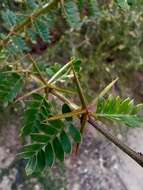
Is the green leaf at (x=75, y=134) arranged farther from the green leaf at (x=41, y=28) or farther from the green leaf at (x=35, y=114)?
the green leaf at (x=41, y=28)

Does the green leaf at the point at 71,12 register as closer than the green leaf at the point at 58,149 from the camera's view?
No

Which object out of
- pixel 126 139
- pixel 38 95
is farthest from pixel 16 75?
pixel 126 139

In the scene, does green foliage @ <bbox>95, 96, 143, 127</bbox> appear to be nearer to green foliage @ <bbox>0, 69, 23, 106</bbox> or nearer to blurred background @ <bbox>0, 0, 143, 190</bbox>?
green foliage @ <bbox>0, 69, 23, 106</bbox>

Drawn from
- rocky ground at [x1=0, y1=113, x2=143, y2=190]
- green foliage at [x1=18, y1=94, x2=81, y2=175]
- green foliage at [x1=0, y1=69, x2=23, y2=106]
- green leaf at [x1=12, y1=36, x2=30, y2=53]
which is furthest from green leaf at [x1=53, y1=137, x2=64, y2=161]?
rocky ground at [x1=0, y1=113, x2=143, y2=190]

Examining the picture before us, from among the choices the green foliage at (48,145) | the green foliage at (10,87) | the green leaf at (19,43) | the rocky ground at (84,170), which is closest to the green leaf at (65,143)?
A: the green foliage at (48,145)

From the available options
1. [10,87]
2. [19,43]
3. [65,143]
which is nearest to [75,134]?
[65,143]
